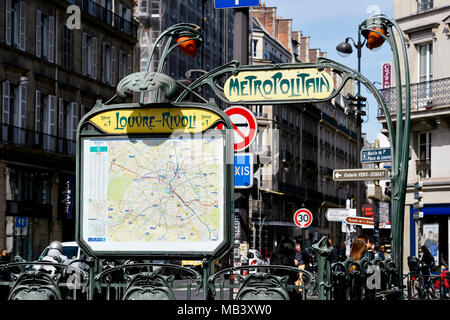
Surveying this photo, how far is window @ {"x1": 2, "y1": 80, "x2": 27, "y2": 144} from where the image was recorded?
35719 millimetres

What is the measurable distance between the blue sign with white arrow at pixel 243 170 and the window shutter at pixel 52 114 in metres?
29.4

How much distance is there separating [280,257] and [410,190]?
1100cm

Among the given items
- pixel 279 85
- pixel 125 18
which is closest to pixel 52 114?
pixel 125 18

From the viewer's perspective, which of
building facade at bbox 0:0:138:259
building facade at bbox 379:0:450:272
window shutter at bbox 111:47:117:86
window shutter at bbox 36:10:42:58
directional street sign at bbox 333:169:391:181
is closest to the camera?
directional street sign at bbox 333:169:391:181

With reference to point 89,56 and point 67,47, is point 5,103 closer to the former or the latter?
point 67,47

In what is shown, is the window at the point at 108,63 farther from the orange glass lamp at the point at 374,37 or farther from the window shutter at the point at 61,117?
the orange glass lamp at the point at 374,37

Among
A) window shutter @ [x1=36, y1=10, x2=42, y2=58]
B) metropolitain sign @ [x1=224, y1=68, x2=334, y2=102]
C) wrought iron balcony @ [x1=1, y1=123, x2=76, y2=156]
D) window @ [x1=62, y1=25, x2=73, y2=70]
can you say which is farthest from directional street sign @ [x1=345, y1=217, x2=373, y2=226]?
window @ [x1=62, y1=25, x2=73, y2=70]

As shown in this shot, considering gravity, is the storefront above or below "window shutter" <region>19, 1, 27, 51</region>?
below

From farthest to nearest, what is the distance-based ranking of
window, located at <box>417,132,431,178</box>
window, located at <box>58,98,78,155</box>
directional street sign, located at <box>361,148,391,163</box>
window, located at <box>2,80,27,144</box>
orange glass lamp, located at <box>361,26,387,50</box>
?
window, located at <box>58,98,78,155</box>
window, located at <box>2,80,27,144</box>
window, located at <box>417,132,431,178</box>
directional street sign, located at <box>361,148,391,163</box>
orange glass lamp, located at <box>361,26,387,50</box>

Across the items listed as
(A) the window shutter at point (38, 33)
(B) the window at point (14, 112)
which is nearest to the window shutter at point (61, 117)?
(A) the window shutter at point (38, 33)

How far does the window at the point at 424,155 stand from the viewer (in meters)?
34.5

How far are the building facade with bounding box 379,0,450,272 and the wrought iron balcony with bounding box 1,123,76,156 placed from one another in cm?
1507

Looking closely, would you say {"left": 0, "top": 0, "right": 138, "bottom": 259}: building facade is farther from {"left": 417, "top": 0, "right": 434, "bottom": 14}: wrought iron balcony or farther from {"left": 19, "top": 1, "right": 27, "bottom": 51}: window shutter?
Answer: {"left": 417, "top": 0, "right": 434, "bottom": 14}: wrought iron balcony
